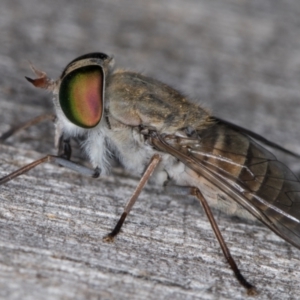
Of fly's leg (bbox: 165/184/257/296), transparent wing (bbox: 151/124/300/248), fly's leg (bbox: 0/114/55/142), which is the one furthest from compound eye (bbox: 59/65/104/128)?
fly's leg (bbox: 165/184/257/296)

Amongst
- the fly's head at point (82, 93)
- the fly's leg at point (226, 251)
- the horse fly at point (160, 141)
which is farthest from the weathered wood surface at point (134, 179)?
the fly's head at point (82, 93)

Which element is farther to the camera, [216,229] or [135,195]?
[135,195]

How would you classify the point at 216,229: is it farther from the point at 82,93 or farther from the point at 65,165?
the point at 82,93

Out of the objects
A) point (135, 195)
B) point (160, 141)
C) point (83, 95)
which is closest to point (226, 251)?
point (135, 195)

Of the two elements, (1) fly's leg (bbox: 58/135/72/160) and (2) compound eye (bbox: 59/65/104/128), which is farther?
(1) fly's leg (bbox: 58/135/72/160)

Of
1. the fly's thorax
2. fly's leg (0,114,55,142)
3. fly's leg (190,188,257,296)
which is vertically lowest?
fly's leg (190,188,257,296)

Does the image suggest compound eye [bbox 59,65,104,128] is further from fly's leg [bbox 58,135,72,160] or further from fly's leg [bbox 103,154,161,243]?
Answer: fly's leg [bbox 103,154,161,243]

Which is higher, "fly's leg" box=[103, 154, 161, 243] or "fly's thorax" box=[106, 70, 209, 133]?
"fly's thorax" box=[106, 70, 209, 133]

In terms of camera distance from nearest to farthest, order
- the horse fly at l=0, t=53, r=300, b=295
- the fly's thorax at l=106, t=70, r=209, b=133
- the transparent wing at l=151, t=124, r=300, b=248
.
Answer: the transparent wing at l=151, t=124, r=300, b=248 → the horse fly at l=0, t=53, r=300, b=295 → the fly's thorax at l=106, t=70, r=209, b=133
